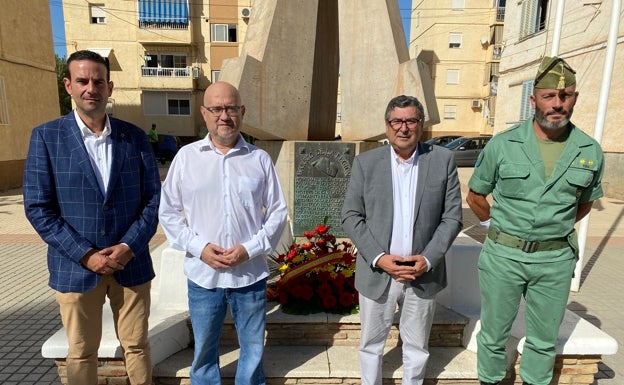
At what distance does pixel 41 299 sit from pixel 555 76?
4981mm

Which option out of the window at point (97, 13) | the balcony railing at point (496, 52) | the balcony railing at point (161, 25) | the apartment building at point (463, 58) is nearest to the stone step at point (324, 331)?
the balcony railing at point (161, 25)

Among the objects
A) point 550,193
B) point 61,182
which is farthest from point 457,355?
point 61,182

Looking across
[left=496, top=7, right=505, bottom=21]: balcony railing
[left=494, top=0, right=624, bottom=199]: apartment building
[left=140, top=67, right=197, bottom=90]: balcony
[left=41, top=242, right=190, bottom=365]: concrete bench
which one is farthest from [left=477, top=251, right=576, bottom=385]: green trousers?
[left=496, top=7, right=505, bottom=21]: balcony railing

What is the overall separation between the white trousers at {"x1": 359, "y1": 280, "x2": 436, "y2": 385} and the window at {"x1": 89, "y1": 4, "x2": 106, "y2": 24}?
90.1ft

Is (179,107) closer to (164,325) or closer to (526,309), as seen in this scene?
(164,325)

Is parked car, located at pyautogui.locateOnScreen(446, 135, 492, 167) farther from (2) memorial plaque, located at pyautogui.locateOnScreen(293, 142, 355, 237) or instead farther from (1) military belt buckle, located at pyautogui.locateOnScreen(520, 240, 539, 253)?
(1) military belt buckle, located at pyautogui.locateOnScreen(520, 240, 539, 253)

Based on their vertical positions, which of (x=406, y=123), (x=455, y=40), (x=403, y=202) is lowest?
(x=403, y=202)

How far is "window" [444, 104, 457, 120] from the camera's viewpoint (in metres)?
27.9

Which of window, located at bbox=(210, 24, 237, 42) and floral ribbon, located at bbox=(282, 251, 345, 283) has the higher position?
window, located at bbox=(210, 24, 237, 42)

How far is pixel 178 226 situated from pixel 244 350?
2.68 ft

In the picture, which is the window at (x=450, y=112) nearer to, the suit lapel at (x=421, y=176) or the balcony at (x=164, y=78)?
the balcony at (x=164, y=78)

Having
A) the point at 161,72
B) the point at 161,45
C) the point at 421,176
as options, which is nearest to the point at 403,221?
the point at 421,176

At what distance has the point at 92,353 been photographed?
221 centimetres

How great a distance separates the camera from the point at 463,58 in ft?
89.7
